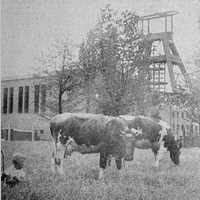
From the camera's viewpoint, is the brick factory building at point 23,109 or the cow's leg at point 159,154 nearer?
the cow's leg at point 159,154

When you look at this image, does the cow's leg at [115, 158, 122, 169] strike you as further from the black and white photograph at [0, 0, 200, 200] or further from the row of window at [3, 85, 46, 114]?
the row of window at [3, 85, 46, 114]

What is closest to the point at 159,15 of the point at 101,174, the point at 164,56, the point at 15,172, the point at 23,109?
the point at 164,56

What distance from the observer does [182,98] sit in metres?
2.45

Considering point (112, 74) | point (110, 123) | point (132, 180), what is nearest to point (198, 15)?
point (112, 74)

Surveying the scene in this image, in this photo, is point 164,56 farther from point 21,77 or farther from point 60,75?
point 21,77

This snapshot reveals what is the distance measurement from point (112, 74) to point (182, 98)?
47 cm

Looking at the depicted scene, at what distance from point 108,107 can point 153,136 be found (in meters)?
0.33

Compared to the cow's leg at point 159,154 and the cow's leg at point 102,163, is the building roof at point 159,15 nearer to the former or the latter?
the cow's leg at point 159,154

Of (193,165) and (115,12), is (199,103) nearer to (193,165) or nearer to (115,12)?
(193,165)

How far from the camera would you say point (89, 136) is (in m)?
2.73

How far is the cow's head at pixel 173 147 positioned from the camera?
2.49 metres

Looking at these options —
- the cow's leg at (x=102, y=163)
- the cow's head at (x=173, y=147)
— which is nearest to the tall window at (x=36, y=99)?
the cow's leg at (x=102, y=163)

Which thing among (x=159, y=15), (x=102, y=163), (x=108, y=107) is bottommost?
(x=102, y=163)

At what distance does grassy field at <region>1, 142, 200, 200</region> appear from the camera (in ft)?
7.97
